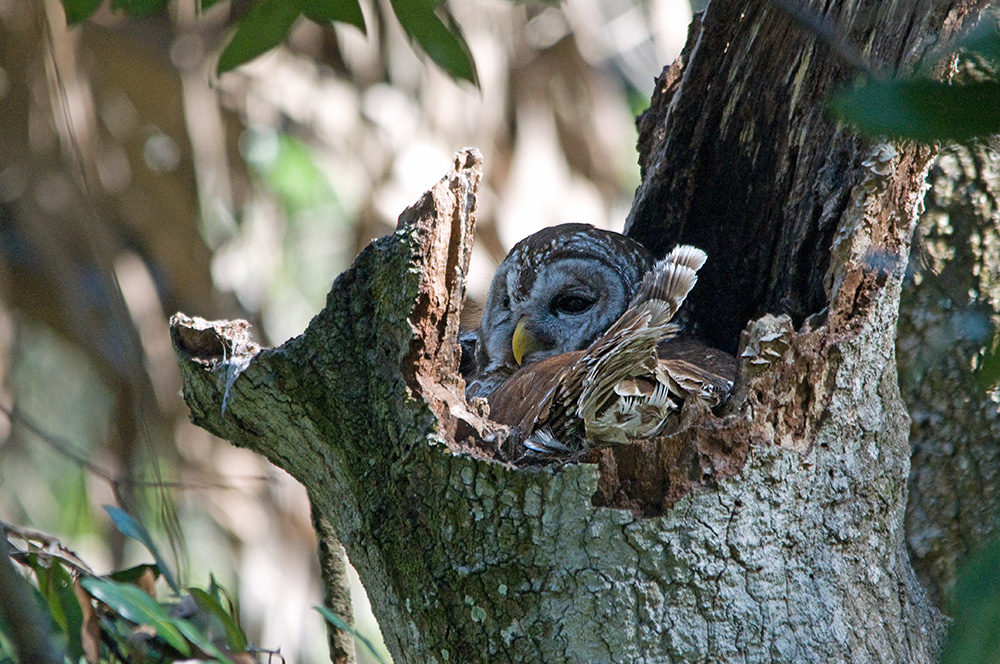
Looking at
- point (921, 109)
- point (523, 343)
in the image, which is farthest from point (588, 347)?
point (921, 109)

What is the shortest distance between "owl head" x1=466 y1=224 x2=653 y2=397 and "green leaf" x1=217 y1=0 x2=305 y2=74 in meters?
1.40

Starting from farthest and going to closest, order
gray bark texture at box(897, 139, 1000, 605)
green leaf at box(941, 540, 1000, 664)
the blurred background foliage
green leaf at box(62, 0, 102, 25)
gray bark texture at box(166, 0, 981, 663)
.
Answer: the blurred background foliage → gray bark texture at box(897, 139, 1000, 605) → green leaf at box(62, 0, 102, 25) → gray bark texture at box(166, 0, 981, 663) → green leaf at box(941, 540, 1000, 664)

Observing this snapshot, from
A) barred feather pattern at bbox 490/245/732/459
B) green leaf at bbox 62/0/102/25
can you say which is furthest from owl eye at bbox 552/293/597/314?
green leaf at bbox 62/0/102/25

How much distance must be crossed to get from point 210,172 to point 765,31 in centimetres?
339

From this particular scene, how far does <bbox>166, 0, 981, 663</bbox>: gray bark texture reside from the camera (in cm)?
157

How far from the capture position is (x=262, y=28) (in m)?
1.88

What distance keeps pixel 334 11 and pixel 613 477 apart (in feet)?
3.24

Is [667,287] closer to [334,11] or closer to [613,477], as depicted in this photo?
[613,477]

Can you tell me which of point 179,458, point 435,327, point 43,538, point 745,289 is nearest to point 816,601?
point 435,327

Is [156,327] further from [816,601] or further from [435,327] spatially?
[816,601]

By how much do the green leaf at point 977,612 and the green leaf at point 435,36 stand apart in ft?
4.51

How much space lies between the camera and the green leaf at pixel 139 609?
1.61m

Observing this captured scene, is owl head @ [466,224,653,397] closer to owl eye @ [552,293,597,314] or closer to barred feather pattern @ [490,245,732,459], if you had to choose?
owl eye @ [552,293,597,314]

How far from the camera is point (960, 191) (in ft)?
9.00
